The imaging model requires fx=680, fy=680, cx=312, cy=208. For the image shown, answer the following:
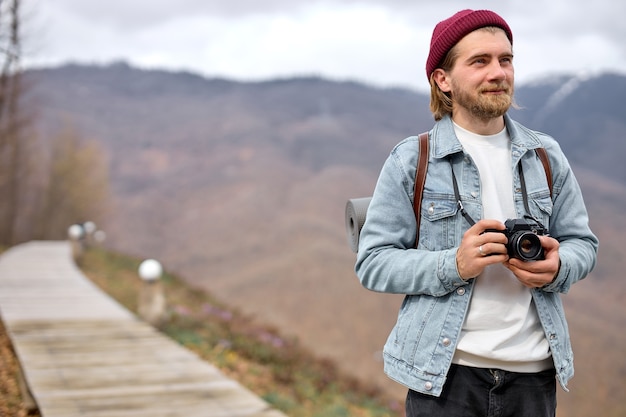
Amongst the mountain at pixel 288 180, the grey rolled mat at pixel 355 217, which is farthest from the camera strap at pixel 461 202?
the mountain at pixel 288 180

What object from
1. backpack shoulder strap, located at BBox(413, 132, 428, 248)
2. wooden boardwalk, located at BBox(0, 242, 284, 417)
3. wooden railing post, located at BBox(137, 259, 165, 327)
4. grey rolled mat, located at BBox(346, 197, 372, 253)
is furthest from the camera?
wooden railing post, located at BBox(137, 259, 165, 327)

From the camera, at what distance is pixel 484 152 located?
6.28 feet

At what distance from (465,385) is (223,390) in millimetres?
3229

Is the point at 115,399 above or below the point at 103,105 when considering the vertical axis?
below

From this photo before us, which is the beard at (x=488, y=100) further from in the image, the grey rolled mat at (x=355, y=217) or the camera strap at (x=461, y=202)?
the grey rolled mat at (x=355, y=217)

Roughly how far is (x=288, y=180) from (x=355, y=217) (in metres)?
48.7

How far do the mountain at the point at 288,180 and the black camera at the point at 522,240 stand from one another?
18193 mm

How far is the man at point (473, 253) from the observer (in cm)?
176

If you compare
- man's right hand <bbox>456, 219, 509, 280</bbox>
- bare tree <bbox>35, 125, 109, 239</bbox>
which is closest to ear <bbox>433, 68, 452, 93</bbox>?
man's right hand <bbox>456, 219, 509, 280</bbox>

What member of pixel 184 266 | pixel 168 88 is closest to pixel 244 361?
pixel 184 266

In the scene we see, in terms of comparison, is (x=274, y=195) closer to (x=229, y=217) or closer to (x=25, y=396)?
(x=229, y=217)

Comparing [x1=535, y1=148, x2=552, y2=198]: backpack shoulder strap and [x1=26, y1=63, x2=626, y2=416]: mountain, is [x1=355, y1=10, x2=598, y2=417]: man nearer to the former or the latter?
[x1=535, y1=148, x2=552, y2=198]: backpack shoulder strap

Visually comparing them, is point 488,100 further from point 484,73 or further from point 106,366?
point 106,366

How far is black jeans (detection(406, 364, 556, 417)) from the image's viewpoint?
1.76m
